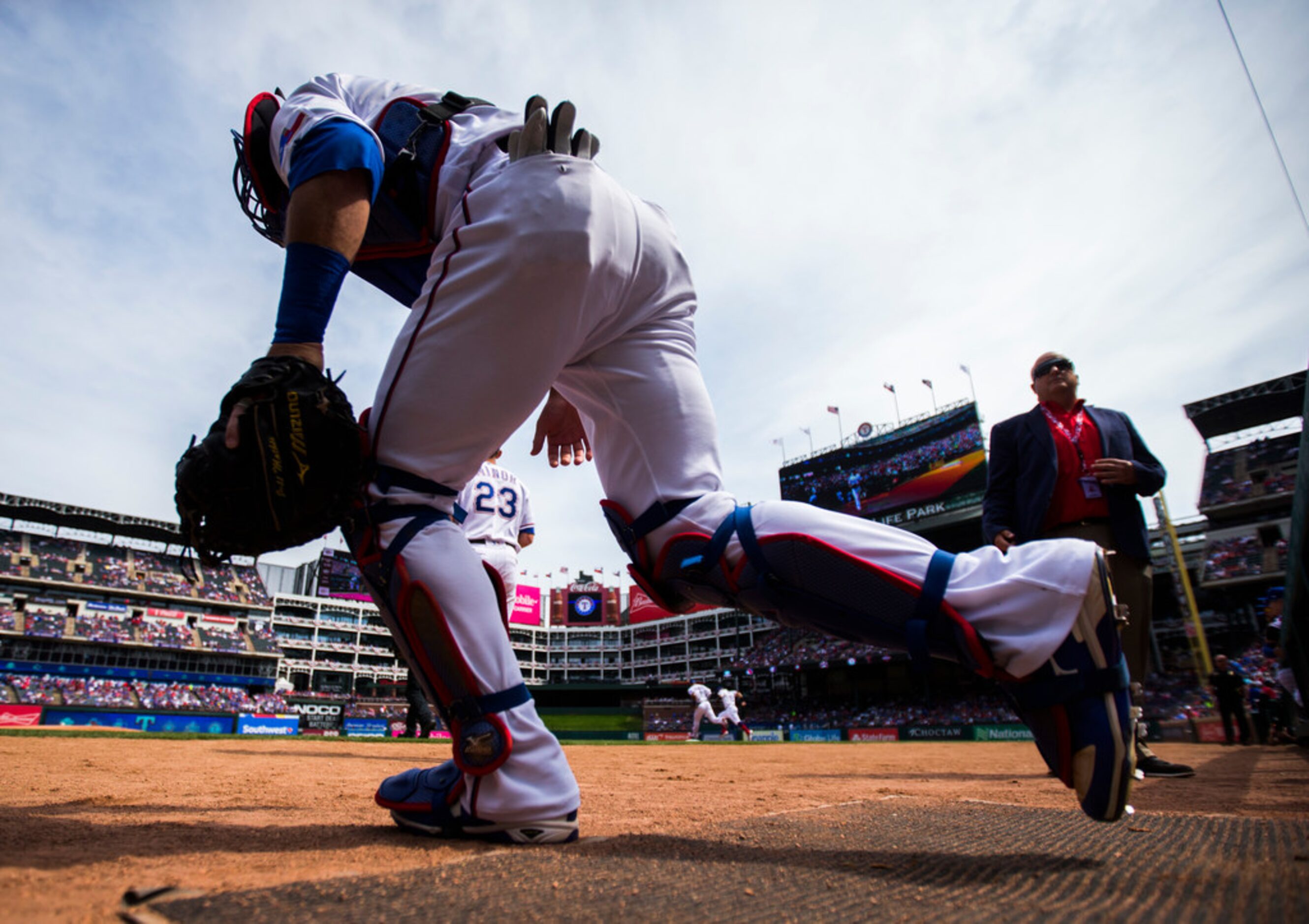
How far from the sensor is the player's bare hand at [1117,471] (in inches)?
104

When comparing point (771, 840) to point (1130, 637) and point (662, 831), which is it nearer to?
point (662, 831)

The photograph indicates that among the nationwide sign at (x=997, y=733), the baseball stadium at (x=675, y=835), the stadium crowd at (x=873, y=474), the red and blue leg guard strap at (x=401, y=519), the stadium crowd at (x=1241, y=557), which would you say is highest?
the stadium crowd at (x=873, y=474)

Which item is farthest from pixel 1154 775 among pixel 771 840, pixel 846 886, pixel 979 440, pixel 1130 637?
pixel 979 440

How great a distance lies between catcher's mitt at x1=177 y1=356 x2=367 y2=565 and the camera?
1124mm

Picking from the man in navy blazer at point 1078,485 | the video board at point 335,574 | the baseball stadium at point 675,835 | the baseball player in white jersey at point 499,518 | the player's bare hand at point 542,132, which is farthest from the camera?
the video board at point 335,574

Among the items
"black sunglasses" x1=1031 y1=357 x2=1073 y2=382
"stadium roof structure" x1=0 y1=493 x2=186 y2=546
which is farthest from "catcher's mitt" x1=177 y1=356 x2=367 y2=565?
"stadium roof structure" x1=0 y1=493 x2=186 y2=546

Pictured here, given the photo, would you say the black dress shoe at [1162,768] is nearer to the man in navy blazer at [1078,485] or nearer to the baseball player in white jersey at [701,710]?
the man in navy blazer at [1078,485]

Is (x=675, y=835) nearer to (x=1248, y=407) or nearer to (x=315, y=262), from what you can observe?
(x=315, y=262)

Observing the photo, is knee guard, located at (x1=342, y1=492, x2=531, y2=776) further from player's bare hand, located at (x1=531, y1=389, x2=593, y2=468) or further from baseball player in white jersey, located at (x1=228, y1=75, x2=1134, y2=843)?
Result: player's bare hand, located at (x1=531, y1=389, x2=593, y2=468)

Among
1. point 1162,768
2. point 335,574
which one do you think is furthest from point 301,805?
point 335,574

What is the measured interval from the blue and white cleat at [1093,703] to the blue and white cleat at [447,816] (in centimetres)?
80

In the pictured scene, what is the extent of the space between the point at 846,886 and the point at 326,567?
49358 mm

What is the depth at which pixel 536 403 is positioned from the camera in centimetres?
133

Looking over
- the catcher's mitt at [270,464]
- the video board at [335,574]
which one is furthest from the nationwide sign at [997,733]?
the video board at [335,574]
